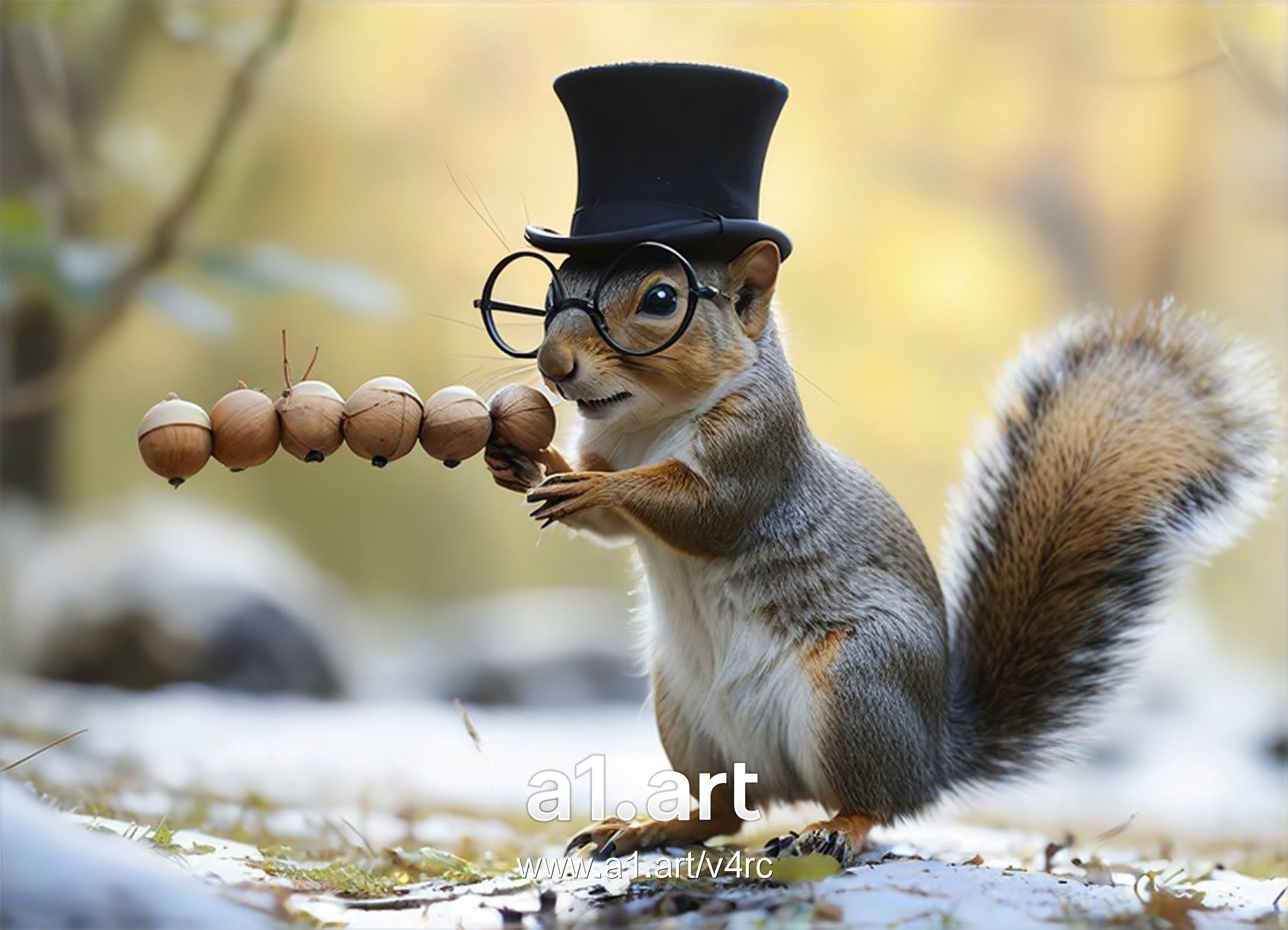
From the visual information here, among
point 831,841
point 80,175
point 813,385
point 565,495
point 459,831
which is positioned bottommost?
point 831,841

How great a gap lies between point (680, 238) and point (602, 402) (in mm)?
234

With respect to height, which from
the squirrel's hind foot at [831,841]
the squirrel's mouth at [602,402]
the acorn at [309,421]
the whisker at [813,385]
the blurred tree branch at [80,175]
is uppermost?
the blurred tree branch at [80,175]

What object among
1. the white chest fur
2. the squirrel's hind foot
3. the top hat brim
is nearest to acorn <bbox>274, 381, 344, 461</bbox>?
the top hat brim

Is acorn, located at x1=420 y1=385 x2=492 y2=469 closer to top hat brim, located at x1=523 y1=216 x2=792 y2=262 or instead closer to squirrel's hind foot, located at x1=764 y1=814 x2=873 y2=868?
top hat brim, located at x1=523 y1=216 x2=792 y2=262

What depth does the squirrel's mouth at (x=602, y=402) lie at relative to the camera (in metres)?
1.71

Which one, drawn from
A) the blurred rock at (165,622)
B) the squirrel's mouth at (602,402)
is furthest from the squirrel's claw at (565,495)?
the blurred rock at (165,622)

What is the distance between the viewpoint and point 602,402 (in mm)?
1714

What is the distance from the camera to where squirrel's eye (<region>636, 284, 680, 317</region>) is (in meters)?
1.69

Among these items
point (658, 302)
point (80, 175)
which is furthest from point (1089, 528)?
point (80, 175)

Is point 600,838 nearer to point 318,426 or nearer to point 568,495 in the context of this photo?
Result: point 568,495

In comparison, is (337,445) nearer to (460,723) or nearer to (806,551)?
(806,551)

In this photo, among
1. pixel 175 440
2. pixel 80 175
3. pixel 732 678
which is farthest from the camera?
pixel 80 175

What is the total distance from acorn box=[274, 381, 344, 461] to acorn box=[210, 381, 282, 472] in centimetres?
2

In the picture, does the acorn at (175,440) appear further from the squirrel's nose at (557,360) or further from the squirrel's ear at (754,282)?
the squirrel's ear at (754,282)
